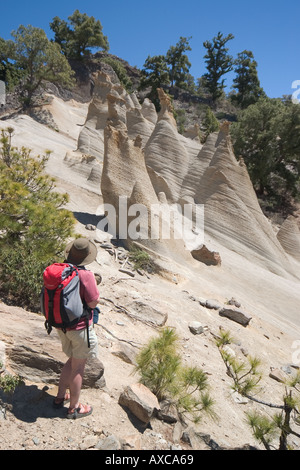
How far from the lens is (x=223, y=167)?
12297mm

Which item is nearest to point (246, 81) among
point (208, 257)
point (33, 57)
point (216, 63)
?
point (216, 63)

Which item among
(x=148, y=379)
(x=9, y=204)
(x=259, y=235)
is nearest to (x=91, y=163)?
(x=259, y=235)

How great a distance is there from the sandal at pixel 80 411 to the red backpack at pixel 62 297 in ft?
2.32

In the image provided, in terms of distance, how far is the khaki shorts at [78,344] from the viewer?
8.54ft

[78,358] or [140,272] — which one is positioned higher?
[78,358]

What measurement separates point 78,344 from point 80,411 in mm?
577

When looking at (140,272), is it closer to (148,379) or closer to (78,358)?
(148,379)

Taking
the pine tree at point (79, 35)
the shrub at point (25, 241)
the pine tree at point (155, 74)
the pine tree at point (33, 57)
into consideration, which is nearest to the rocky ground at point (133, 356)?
the shrub at point (25, 241)

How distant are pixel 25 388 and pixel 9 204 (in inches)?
106

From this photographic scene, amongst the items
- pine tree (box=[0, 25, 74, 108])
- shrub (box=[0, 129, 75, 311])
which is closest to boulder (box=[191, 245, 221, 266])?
shrub (box=[0, 129, 75, 311])

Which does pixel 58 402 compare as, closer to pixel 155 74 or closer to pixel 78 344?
pixel 78 344

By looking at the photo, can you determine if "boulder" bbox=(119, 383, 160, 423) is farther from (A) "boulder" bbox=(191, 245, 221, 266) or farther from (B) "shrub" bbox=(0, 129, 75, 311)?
(A) "boulder" bbox=(191, 245, 221, 266)

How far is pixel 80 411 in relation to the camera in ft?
8.87

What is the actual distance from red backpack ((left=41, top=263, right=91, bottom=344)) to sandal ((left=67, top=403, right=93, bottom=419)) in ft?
2.32
